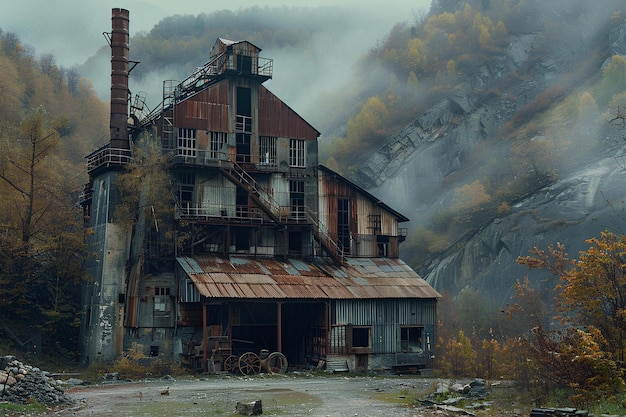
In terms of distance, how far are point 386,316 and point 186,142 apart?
1616cm

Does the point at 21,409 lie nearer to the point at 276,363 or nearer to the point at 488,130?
the point at 276,363

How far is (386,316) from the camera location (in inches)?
1770

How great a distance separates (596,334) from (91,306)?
30.5 m

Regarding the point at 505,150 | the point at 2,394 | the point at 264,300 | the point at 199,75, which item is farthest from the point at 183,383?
the point at 505,150

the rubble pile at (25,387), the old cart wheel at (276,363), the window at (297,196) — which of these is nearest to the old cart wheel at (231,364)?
the old cart wheel at (276,363)

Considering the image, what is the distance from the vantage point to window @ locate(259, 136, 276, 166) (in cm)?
4812

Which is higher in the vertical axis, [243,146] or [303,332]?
[243,146]

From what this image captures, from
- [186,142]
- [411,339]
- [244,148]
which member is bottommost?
[411,339]

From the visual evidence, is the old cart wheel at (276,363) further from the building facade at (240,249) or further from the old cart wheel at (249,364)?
the building facade at (240,249)

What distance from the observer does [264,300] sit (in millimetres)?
40562

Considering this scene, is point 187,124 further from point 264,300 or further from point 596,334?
point 596,334

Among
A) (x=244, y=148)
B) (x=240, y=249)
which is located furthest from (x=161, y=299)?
(x=244, y=148)

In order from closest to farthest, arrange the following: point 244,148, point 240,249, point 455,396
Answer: point 455,396, point 240,249, point 244,148

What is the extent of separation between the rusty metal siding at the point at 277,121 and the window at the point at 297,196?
3.15 meters
